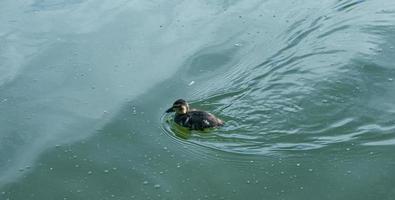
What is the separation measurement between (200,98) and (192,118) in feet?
2.36

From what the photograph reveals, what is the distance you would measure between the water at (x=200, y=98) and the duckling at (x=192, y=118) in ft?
0.29

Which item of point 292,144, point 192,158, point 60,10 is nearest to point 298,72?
point 292,144

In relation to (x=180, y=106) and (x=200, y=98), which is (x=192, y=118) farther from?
(x=200, y=98)

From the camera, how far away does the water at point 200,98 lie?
5445 mm

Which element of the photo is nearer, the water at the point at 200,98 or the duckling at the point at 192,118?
the water at the point at 200,98

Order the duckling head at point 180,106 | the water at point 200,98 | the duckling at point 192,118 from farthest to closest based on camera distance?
the duckling head at point 180,106
the duckling at point 192,118
the water at point 200,98

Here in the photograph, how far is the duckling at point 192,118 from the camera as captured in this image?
598cm

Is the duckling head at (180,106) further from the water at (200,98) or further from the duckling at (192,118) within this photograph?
the water at (200,98)

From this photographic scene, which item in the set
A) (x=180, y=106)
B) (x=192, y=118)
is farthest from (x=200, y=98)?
(x=192, y=118)

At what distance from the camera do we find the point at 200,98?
265 inches

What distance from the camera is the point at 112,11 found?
29.7 feet

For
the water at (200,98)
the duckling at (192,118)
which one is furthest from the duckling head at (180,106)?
the water at (200,98)

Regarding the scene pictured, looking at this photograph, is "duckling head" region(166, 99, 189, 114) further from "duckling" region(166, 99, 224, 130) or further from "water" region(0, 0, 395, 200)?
"water" region(0, 0, 395, 200)

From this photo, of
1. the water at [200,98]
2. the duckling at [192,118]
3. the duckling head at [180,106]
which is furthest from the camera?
the duckling head at [180,106]
